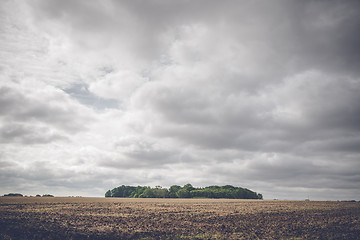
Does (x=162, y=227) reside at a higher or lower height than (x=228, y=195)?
higher

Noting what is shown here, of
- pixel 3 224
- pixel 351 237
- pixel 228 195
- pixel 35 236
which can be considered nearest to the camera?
pixel 35 236

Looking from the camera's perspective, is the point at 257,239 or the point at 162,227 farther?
the point at 162,227

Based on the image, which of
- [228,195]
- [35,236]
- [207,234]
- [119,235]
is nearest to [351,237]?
[207,234]

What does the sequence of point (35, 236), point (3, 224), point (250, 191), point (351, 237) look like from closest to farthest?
point (35, 236) → point (351, 237) → point (3, 224) → point (250, 191)

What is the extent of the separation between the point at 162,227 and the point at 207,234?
5.66 meters

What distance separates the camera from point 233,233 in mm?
24297

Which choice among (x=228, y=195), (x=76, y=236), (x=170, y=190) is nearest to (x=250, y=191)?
(x=228, y=195)

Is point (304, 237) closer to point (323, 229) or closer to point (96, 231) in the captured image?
point (323, 229)

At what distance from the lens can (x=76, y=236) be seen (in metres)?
22.4

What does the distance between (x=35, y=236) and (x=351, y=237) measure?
97.1 feet

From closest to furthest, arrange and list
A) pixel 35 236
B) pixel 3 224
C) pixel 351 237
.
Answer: pixel 35 236 < pixel 351 237 < pixel 3 224

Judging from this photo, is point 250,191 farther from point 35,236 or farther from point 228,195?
point 35,236

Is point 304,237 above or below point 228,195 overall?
above

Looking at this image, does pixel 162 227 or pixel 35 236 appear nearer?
pixel 35 236
